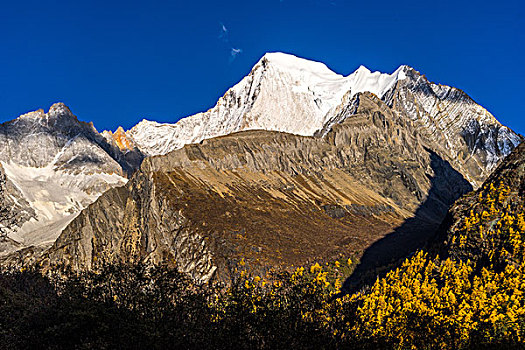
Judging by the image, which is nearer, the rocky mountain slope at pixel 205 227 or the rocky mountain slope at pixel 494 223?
the rocky mountain slope at pixel 494 223

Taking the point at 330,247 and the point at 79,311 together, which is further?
the point at 330,247

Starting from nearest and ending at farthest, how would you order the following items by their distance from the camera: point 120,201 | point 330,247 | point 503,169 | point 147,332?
1. point 147,332
2. point 503,169
3. point 330,247
4. point 120,201

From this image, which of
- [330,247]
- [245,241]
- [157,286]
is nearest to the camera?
[157,286]

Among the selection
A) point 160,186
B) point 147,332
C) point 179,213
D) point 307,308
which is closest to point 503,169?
point 307,308

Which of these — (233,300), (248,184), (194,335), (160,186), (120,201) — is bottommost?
(194,335)

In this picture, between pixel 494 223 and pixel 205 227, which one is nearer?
pixel 494 223

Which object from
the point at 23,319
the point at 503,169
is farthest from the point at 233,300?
the point at 503,169

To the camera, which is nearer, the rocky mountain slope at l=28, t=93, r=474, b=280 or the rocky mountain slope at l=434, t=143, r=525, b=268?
the rocky mountain slope at l=434, t=143, r=525, b=268

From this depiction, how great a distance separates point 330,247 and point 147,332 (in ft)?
398

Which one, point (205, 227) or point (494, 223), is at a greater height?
point (205, 227)

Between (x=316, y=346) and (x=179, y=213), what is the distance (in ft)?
395

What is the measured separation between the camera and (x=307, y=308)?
31.0 m

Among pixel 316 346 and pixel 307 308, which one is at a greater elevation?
pixel 307 308

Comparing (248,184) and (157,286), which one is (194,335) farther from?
(248,184)
